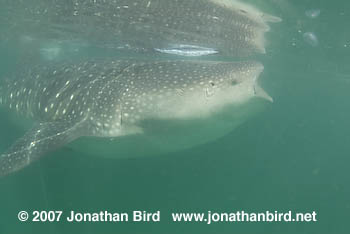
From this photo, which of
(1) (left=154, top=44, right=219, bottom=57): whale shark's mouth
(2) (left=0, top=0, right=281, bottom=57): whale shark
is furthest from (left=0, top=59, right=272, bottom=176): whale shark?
(1) (left=154, top=44, right=219, bottom=57): whale shark's mouth

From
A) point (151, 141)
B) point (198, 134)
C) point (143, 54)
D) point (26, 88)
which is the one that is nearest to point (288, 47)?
point (143, 54)

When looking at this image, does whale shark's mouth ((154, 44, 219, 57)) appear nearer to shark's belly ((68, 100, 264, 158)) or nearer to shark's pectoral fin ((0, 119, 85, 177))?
shark's belly ((68, 100, 264, 158))

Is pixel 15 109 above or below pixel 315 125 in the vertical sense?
above

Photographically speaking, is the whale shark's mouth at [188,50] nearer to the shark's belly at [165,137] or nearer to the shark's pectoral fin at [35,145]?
the shark's belly at [165,137]

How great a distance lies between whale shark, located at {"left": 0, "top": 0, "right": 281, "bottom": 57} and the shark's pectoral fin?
3.95m

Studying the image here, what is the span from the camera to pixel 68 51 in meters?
14.8

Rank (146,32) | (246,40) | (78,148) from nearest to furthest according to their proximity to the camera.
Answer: (78,148) < (146,32) < (246,40)

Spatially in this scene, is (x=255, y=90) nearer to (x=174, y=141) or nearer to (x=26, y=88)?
(x=174, y=141)

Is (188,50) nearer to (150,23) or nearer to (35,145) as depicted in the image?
(150,23)

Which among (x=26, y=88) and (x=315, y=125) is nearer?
(x=26, y=88)

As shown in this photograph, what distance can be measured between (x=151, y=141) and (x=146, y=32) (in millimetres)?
4898

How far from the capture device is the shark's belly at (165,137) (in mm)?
6156

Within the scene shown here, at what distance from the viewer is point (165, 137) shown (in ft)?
21.5

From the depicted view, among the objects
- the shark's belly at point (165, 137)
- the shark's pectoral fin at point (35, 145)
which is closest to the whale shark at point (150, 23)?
the shark's belly at point (165, 137)
